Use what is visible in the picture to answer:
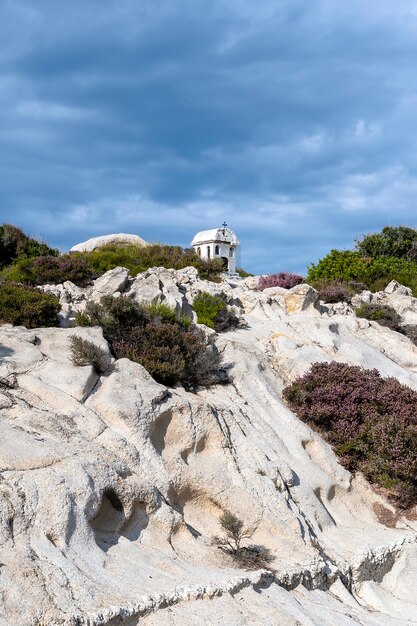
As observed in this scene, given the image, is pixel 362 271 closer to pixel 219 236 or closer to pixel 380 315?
pixel 380 315

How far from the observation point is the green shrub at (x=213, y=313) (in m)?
17.7

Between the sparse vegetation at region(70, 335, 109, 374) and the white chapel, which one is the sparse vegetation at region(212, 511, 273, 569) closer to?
the sparse vegetation at region(70, 335, 109, 374)

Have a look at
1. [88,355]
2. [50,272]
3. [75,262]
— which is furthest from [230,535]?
[75,262]

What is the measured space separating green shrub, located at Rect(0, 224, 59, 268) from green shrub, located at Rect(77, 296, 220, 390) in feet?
49.9

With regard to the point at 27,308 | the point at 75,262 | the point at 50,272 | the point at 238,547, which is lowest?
the point at 238,547

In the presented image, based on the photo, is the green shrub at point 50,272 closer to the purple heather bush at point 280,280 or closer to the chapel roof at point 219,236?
the purple heather bush at point 280,280

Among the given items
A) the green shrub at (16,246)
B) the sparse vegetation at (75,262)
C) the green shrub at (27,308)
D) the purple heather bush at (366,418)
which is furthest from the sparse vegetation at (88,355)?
the green shrub at (16,246)

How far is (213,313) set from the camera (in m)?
17.9

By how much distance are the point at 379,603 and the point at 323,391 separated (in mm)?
4978

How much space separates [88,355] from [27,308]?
10.8ft

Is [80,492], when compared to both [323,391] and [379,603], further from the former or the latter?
[323,391]

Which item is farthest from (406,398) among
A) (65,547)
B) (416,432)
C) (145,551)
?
(65,547)

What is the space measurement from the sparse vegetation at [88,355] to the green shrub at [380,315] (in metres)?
13.6

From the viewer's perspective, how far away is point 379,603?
9.44 metres
